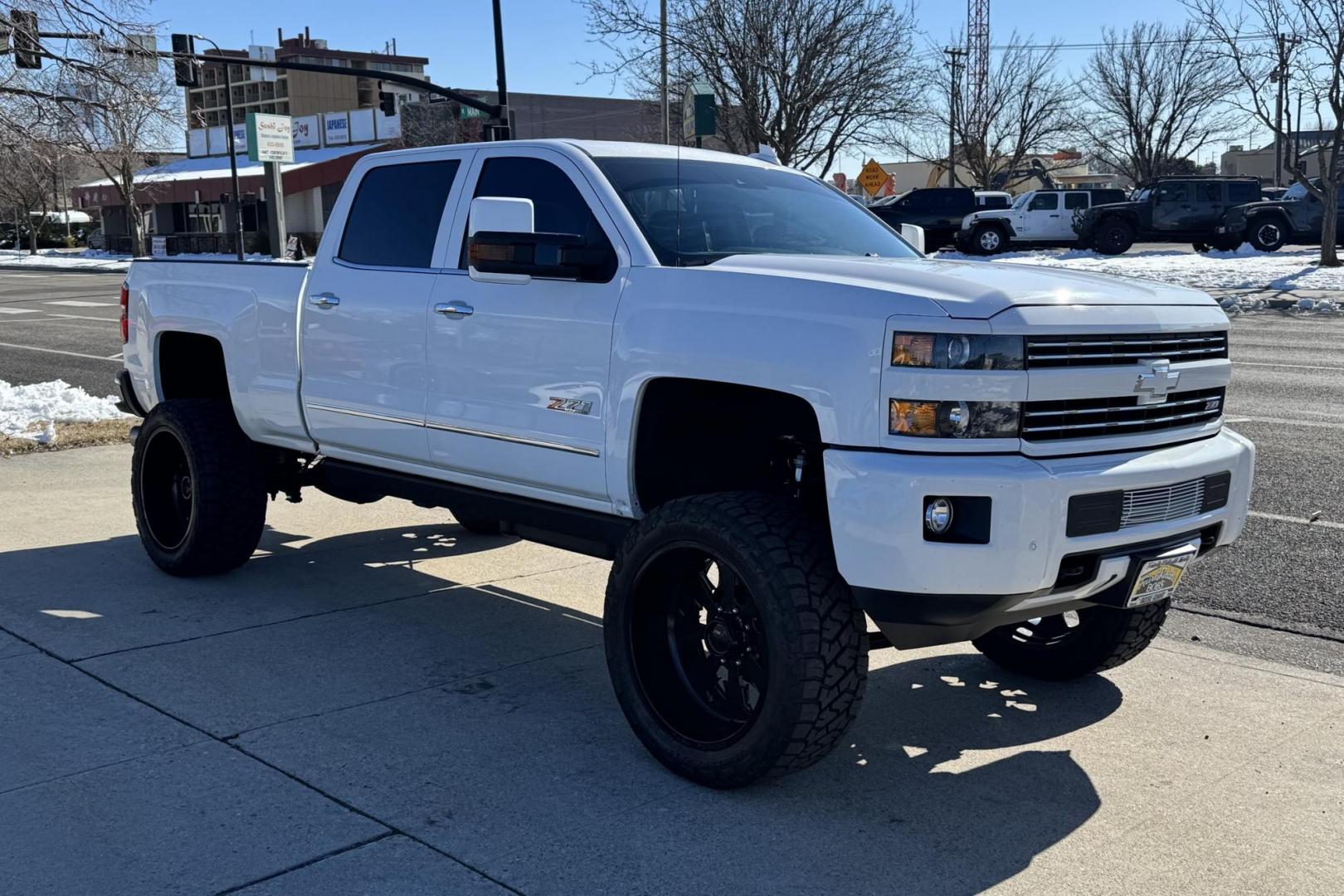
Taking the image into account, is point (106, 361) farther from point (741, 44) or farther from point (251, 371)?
point (741, 44)

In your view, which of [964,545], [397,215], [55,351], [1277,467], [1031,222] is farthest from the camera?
[1031,222]

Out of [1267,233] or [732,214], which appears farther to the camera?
[1267,233]

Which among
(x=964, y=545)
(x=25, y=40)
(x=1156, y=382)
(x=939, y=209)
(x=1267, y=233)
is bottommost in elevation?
(x=964, y=545)

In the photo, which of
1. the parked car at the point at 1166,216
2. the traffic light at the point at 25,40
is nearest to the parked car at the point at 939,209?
the parked car at the point at 1166,216

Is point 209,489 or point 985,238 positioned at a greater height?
point 985,238

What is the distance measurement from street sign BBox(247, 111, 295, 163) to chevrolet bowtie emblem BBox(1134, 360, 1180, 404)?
1400 inches

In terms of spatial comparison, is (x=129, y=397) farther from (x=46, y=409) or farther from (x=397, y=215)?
(x=46, y=409)

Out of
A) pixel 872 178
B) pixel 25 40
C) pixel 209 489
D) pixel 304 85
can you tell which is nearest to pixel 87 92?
pixel 25 40

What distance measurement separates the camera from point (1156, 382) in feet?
13.3

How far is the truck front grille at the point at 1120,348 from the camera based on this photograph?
3807 mm

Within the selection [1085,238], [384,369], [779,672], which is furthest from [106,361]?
[1085,238]

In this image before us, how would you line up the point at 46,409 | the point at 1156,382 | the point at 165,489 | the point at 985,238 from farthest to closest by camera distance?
the point at 985,238, the point at 46,409, the point at 165,489, the point at 1156,382

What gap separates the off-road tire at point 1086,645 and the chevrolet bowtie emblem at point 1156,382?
91 centimetres

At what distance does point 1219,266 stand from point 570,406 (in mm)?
27333
